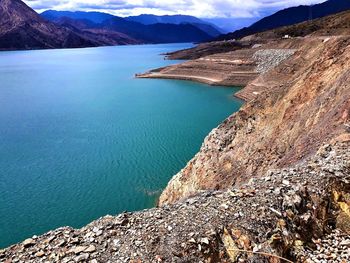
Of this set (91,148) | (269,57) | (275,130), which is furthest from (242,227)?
(269,57)

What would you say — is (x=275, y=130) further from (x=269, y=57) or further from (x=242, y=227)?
(x=269, y=57)

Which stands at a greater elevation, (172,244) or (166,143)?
(172,244)

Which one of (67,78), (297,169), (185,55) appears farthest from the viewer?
(185,55)

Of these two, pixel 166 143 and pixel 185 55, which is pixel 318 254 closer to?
pixel 166 143

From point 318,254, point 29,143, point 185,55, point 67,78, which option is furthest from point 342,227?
point 185,55

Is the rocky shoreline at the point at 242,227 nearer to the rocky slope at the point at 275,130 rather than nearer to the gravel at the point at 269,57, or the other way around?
the rocky slope at the point at 275,130

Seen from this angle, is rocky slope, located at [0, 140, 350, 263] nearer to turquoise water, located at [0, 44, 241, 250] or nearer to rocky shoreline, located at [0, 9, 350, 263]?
rocky shoreline, located at [0, 9, 350, 263]

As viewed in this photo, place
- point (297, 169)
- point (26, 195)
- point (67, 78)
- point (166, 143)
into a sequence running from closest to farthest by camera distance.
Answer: point (297, 169) < point (26, 195) < point (166, 143) < point (67, 78)

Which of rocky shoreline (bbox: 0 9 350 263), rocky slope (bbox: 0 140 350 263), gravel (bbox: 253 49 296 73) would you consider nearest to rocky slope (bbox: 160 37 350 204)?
rocky shoreline (bbox: 0 9 350 263)
